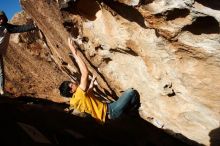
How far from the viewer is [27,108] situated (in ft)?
16.3

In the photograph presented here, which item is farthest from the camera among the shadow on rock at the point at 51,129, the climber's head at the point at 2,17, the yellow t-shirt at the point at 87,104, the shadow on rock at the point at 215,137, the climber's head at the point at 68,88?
the climber's head at the point at 2,17

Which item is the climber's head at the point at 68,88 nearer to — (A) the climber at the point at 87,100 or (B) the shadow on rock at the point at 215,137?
(A) the climber at the point at 87,100

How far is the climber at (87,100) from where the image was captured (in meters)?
6.56

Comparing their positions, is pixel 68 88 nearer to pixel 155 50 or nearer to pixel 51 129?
pixel 155 50

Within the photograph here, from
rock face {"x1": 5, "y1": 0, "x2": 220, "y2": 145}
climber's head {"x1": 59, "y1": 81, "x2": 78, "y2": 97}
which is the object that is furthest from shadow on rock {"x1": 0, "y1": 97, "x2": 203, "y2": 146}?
rock face {"x1": 5, "y1": 0, "x2": 220, "y2": 145}

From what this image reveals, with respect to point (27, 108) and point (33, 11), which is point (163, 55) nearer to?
point (27, 108)

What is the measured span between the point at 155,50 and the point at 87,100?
179 cm

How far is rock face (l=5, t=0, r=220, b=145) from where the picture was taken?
638 cm

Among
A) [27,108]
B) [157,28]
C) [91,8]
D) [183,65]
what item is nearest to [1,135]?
[27,108]

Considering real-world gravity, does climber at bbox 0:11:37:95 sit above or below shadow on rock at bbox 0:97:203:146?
above

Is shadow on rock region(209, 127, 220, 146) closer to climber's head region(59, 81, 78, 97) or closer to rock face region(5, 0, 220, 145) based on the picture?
rock face region(5, 0, 220, 145)

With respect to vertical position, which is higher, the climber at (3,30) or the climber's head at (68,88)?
the climber at (3,30)

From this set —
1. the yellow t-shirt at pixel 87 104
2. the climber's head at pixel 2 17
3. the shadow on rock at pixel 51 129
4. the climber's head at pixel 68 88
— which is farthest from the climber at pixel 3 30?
the shadow on rock at pixel 51 129

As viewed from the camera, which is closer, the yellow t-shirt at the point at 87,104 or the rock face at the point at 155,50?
the rock face at the point at 155,50
